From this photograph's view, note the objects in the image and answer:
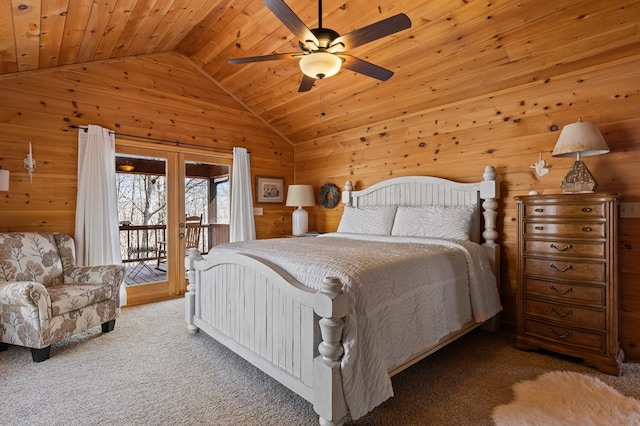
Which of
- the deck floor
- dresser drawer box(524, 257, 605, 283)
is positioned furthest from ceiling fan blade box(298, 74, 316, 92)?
the deck floor

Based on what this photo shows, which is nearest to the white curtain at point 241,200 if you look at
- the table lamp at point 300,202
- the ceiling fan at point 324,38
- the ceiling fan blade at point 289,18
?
the table lamp at point 300,202

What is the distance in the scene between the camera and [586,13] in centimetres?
227

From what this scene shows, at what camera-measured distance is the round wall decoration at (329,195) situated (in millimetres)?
4836

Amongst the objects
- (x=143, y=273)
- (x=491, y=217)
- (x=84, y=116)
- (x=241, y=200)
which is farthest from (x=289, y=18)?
(x=143, y=273)

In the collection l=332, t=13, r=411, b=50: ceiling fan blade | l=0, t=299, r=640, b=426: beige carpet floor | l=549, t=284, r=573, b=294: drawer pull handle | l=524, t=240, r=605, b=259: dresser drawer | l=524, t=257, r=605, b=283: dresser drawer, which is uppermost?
l=332, t=13, r=411, b=50: ceiling fan blade

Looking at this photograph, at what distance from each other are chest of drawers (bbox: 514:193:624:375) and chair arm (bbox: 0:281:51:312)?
364 centimetres

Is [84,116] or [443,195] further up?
[84,116]

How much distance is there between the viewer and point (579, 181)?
8.04 feet

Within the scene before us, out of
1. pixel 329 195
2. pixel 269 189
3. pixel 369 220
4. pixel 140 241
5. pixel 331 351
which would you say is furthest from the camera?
pixel 269 189

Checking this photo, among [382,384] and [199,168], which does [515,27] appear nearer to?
[382,384]

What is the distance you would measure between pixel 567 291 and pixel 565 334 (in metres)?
0.32

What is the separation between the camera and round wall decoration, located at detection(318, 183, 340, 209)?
4836mm

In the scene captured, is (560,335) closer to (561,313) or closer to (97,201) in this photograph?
(561,313)

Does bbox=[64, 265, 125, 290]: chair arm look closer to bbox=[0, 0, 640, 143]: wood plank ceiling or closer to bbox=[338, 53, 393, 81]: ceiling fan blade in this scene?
bbox=[0, 0, 640, 143]: wood plank ceiling
